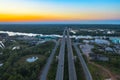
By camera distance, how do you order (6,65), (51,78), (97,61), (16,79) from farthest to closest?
(97,61) → (6,65) → (51,78) → (16,79)

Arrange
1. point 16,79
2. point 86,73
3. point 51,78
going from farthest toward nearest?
point 86,73
point 51,78
point 16,79

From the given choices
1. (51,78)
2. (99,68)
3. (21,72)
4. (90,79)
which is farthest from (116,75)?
(21,72)

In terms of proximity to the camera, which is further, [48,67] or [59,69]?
[48,67]

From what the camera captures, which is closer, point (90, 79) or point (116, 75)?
point (90, 79)

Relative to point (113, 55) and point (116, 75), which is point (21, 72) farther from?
point (113, 55)

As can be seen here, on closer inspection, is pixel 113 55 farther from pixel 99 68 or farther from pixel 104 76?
pixel 104 76

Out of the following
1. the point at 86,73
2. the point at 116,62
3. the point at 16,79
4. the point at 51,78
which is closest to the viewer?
the point at 16,79

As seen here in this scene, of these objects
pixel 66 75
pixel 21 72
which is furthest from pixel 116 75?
pixel 21 72

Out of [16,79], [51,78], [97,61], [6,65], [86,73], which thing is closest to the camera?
[16,79]

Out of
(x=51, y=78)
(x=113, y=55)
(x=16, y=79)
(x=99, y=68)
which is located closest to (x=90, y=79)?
(x=51, y=78)
